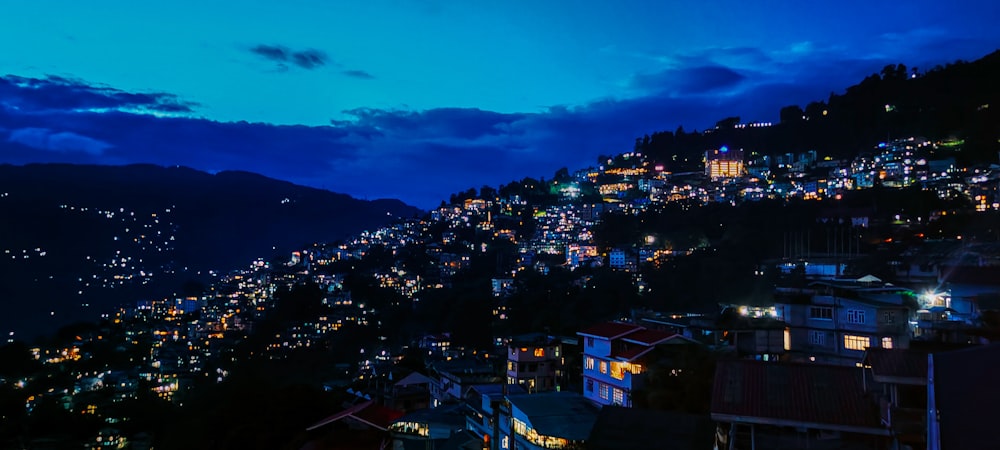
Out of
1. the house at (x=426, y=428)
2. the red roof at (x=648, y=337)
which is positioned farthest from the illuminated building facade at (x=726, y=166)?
the house at (x=426, y=428)

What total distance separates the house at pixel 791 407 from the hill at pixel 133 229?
232ft

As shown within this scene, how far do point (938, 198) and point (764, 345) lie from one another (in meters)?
31.9

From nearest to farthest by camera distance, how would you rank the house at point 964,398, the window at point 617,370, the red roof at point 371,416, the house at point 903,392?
the house at point 964,398, the house at point 903,392, the window at point 617,370, the red roof at point 371,416

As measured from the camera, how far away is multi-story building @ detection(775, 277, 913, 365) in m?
14.3

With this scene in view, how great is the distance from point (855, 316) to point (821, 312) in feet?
2.63

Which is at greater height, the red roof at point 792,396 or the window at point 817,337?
the red roof at point 792,396

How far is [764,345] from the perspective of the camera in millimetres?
15453

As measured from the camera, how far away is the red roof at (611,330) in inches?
621

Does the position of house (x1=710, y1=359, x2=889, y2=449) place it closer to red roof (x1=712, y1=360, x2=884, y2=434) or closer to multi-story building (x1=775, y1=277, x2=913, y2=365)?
red roof (x1=712, y1=360, x2=884, y2=434)

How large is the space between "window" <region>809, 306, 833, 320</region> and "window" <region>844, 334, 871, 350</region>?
0.59 m

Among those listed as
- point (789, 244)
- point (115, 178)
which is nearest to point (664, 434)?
point (789, 244)

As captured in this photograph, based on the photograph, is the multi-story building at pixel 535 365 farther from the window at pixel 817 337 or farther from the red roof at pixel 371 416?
the window at pixel 817 337

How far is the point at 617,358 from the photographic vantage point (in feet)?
49.5

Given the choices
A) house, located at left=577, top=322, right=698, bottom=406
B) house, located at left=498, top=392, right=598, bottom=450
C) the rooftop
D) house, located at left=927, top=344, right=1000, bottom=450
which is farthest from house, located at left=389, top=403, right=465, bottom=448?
house, located at left=927, top=344, right=1000, bottom=450
